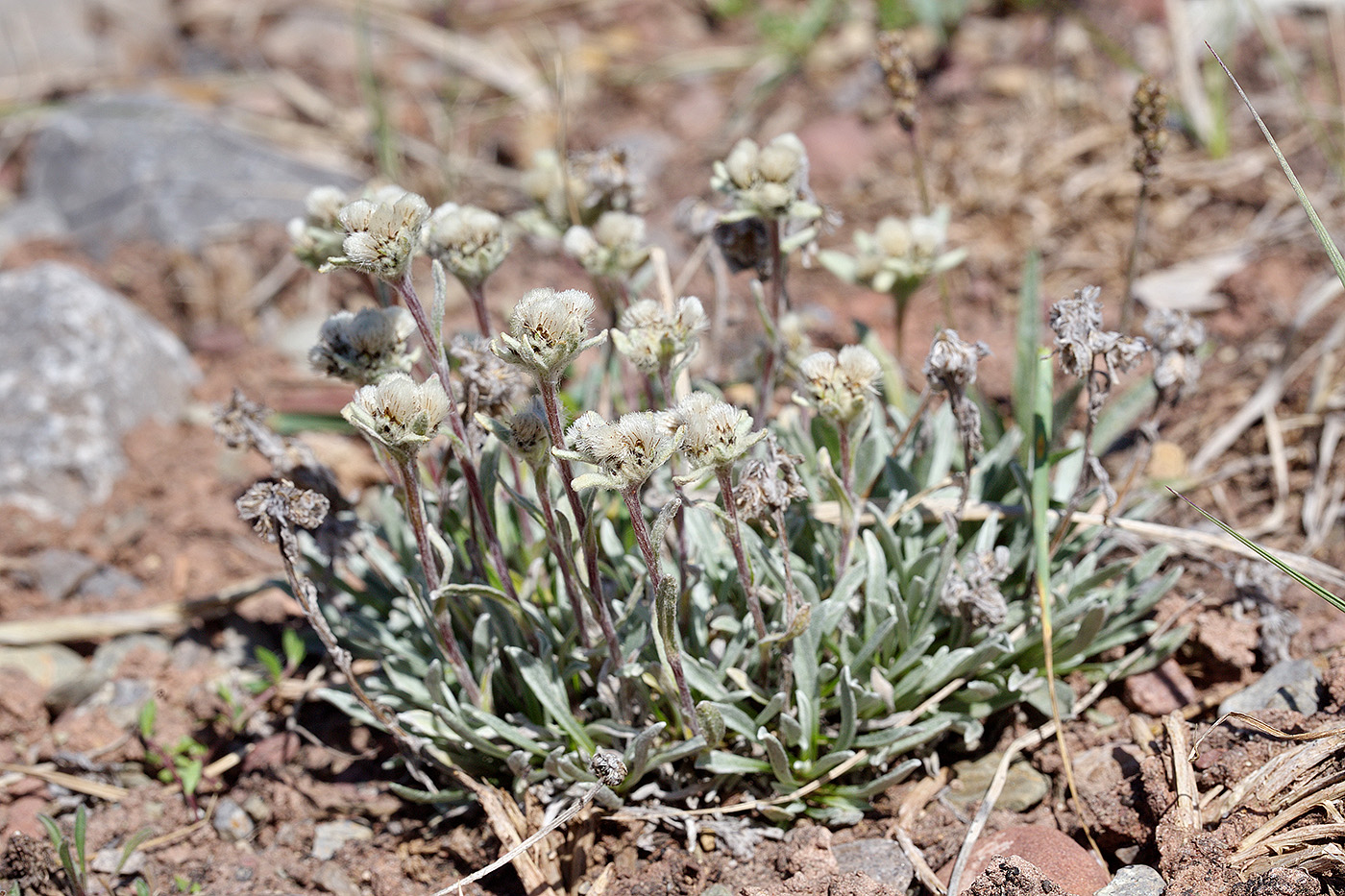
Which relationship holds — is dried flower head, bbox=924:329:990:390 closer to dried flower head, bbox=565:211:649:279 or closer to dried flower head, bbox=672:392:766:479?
dried flower head, bbox=672:392:766:479

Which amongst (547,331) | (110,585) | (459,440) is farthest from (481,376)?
(110,585)

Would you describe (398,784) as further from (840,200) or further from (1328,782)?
(840,200)

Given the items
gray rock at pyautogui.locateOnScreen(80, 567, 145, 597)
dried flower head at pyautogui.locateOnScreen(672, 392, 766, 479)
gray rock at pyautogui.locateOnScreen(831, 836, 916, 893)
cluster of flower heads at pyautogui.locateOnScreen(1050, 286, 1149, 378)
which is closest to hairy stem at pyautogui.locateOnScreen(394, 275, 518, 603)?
dried flower head at pyautogui.locateOnScreen(672, 392, 766, 479)

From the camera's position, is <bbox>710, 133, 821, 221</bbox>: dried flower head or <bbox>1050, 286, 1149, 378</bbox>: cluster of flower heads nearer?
<bbox>1050, 286, 1149, 378</bbox>: cluster of flower heads

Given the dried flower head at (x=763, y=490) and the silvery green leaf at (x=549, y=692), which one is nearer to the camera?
the dried flower head at (x=763, y=490)

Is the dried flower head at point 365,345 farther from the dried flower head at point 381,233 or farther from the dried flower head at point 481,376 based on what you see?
the dried flower head at point 381,233

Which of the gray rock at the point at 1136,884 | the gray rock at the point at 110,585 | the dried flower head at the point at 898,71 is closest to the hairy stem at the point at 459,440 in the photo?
the gray rock at the point at 1136,884

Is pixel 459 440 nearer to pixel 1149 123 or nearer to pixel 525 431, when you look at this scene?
pixel 525 431
